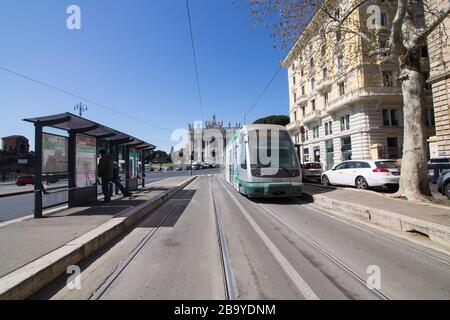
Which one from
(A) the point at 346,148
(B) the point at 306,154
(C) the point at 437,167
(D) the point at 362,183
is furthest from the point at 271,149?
(B) the point at 306,154

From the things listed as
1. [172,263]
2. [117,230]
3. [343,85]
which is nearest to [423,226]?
[172,263]

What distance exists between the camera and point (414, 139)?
837 cm

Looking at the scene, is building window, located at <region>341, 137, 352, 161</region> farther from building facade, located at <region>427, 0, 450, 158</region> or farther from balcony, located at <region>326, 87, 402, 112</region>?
building facade, located at <region>427, 0, 450, 158</region>

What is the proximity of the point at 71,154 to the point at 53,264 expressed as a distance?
5.95 meters

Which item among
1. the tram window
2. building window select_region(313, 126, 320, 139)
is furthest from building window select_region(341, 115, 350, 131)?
the tram window

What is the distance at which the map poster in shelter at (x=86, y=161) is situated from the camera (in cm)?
869

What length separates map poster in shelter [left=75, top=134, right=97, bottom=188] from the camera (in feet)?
28.5

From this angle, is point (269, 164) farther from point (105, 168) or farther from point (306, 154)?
point (306, 154)

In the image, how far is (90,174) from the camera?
9.42 meters

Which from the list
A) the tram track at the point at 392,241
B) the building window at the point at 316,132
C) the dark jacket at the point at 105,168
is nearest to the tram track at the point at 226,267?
the tram track at the point at 392,241

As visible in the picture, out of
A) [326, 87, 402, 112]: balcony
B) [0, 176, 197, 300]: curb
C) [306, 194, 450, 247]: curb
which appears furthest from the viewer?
[326, 87, 402, 112]: balcony

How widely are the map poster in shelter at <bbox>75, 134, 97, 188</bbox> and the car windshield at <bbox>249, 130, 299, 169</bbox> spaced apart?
622 cm

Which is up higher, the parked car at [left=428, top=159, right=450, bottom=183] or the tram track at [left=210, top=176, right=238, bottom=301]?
the parked car at [left=428, top=159, right=450, bottom=183]
